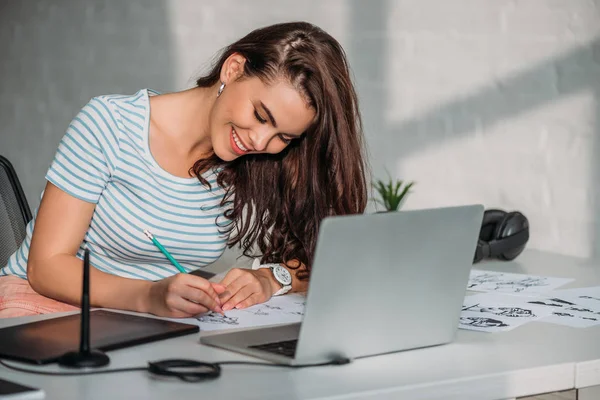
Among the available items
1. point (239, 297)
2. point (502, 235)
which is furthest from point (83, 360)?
point (502, 235)

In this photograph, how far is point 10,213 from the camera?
1942mm

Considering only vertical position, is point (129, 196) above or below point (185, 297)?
above

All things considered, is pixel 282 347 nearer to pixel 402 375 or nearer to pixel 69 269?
pixel 402 375

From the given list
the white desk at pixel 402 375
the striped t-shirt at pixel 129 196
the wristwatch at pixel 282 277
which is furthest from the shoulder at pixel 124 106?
the white desk at pixel 402 375

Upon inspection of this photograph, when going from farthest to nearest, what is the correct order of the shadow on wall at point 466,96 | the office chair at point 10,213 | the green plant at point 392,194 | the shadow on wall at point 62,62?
1. the shadow on wall at point 62,62
2. the green plant at point 392,194
3. the shadow on wall at point 466,96
4. the office chair at point 10,213

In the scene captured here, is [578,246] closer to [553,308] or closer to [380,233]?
[553,308]

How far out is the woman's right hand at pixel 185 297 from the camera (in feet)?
4.58

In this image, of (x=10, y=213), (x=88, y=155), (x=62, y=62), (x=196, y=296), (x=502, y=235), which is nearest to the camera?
(x=196, y=296)

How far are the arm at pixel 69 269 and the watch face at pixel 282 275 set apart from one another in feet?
0.79

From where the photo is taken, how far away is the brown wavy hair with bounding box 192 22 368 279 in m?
1.58

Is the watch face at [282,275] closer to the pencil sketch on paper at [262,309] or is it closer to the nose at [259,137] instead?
the pencil sketch on paper at [262,309]

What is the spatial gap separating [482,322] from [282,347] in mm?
376

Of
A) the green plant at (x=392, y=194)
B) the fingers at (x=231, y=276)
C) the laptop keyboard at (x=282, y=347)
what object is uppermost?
the green plant at (x=392, y=194)

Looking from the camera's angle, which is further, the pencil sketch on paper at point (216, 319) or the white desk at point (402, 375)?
the pencil sketch on paper at point (216, 319)
